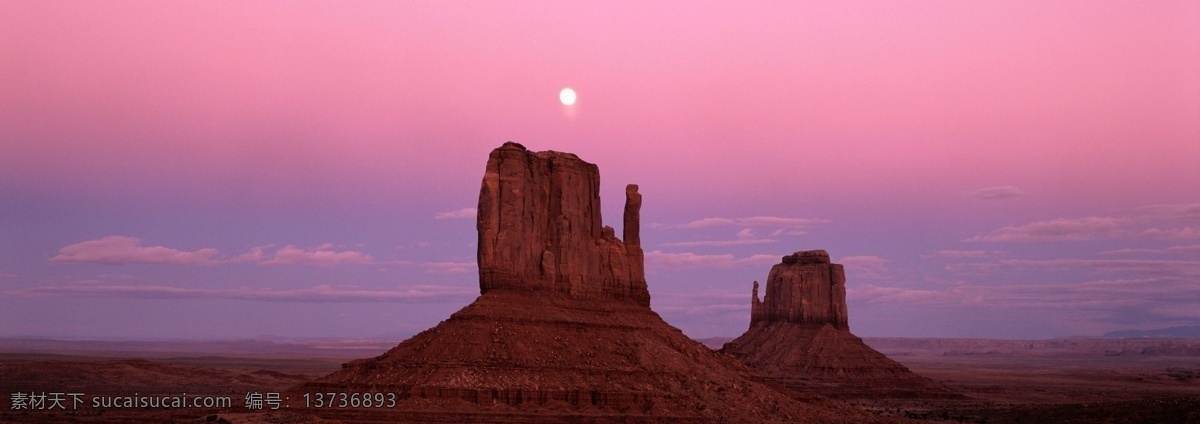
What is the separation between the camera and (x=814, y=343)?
156 m

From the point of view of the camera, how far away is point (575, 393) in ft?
242

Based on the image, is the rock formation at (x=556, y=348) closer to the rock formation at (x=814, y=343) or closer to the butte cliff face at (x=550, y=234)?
the butte cliff face at (x=550, y=234)

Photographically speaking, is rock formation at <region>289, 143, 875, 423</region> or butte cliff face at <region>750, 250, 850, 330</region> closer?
rock formation at <region>289, 143, 875, 423</region>

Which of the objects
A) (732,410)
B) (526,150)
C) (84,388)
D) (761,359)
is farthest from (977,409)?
(84,388)

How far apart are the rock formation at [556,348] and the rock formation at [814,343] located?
5239 cm

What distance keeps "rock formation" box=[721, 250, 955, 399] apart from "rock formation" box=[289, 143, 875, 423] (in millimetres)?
52388

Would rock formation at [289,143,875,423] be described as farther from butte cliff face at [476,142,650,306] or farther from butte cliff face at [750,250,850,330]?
butte cliff face at [750,250,850,330]

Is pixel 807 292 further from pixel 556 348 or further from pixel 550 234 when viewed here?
pixel 556 348

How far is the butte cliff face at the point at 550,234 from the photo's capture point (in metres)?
81.1

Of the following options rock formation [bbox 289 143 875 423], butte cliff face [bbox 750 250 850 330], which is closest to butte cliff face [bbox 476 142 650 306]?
rock formation [bbox 289 143 875 423]

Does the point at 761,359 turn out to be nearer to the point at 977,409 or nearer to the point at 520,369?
the point at 977,409

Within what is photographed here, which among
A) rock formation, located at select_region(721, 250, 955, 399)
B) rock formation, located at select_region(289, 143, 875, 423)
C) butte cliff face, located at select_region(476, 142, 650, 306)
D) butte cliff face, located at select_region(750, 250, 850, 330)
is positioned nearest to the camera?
rock formation, located at select_region(289, 143, 875, 423)

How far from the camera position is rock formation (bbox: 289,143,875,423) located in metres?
71.9

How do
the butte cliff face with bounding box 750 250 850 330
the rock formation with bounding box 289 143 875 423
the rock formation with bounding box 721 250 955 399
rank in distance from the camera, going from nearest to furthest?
1. the rock formation with bounding box 289 143 875 423
2. the rock formation with bounding box 721 250 955 399
3. the butte cliff face with bounding box 750 250 850 330
